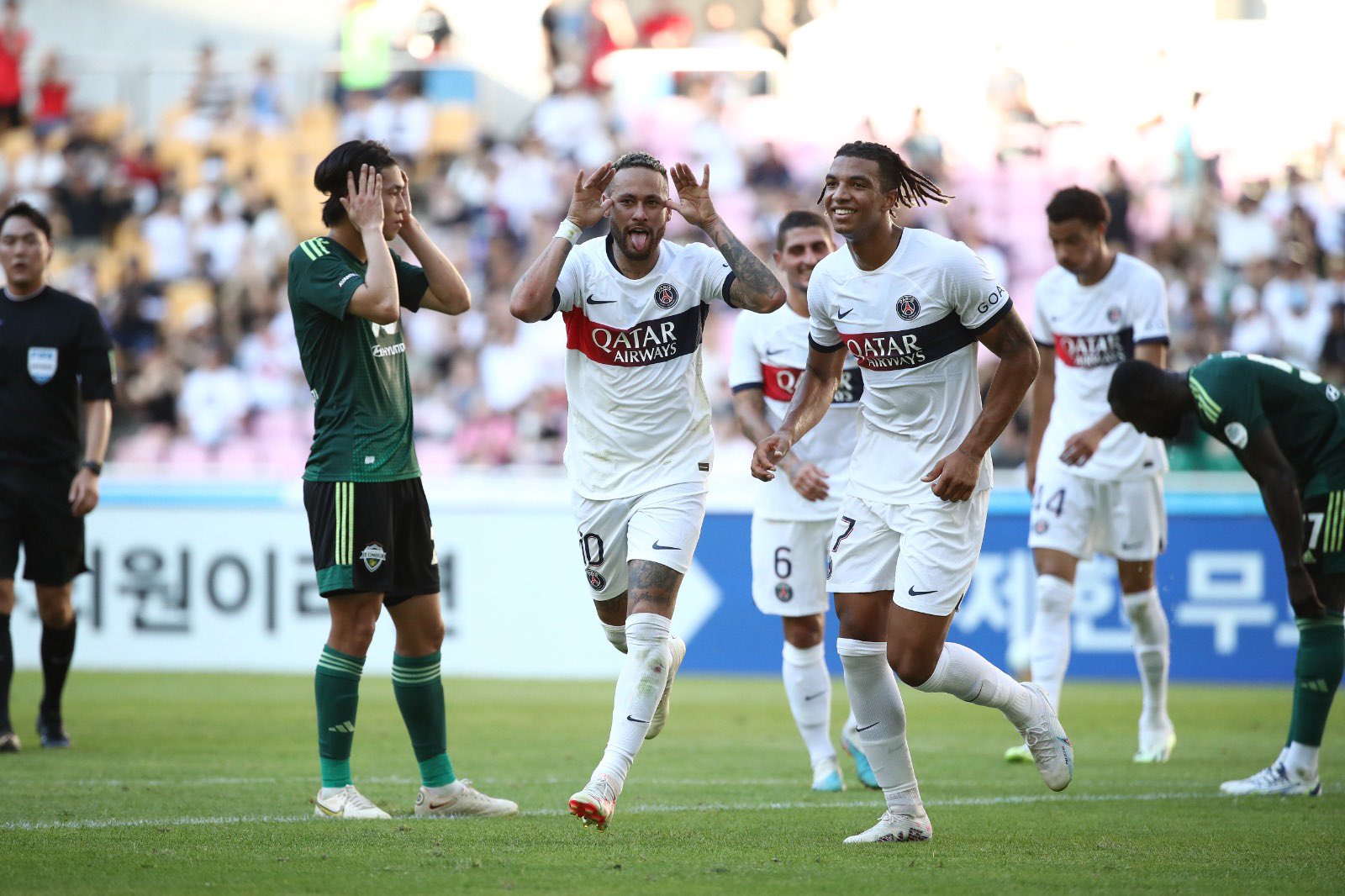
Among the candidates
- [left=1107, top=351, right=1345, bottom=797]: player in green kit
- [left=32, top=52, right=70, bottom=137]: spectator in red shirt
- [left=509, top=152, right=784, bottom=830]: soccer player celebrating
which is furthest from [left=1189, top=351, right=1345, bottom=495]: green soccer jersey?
[left=32, top=52, right=70, bottom=137]: spectator in red shirt

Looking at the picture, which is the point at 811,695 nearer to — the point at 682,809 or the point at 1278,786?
the point at 682,809

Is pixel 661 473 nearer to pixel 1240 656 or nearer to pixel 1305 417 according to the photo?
pixel 1305 417

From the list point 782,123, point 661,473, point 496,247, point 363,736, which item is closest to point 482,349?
point 496,247

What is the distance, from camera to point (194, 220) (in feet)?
64.8

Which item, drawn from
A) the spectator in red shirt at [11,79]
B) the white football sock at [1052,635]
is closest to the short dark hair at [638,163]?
the white football sock at [1052,635]

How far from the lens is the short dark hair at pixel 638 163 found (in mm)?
6465

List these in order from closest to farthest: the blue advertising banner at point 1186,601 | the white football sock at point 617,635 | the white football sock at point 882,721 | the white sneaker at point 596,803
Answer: the white sneaker at point 596,803
the white football sock at point 882,721
the white football sock at point 617,635
the blue advertising banner at point 1186,601

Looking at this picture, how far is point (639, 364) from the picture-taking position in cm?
655

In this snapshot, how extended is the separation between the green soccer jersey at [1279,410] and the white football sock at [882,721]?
5.68 feet

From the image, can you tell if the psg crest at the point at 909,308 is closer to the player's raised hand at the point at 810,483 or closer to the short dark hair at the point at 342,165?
the player's raised hand at the point at 810,483

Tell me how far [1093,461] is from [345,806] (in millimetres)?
4836

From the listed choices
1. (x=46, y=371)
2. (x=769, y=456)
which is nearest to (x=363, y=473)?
(x=769, y=456)

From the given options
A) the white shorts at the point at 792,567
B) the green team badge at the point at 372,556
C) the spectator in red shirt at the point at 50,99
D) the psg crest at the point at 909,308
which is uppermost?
the spectator in red shirt at the point at 50,99

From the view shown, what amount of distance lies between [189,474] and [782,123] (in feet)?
31.1
